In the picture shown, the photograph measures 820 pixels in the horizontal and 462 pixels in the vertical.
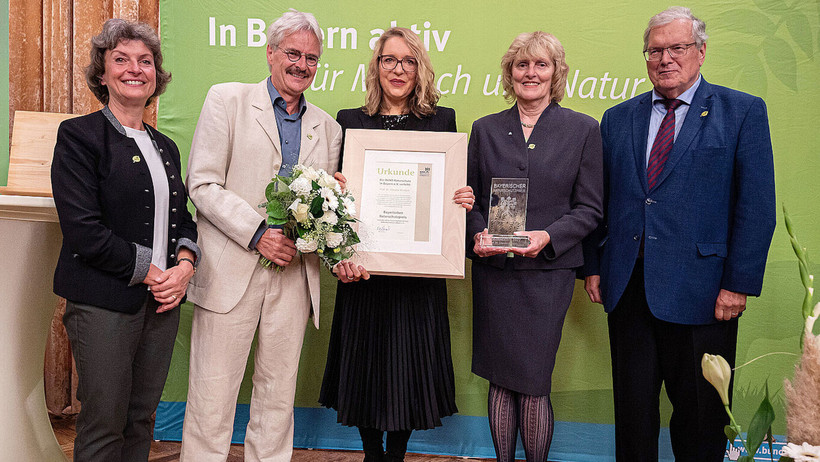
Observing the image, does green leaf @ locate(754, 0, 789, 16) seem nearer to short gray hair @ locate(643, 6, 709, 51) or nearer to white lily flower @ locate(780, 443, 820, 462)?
short gray hair @ locate(643, 6, 709, 51)

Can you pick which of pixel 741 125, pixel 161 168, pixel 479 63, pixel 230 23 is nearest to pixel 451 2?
pixel 479 63

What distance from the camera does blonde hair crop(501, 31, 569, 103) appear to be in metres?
2.19

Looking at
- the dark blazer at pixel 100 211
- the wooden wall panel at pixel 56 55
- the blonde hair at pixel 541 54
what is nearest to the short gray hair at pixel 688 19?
the blonde hair at pixel 541 54

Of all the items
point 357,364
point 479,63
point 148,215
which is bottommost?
point 357,364

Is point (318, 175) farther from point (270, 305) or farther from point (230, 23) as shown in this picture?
point (230, 23)

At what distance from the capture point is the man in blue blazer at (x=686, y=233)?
6.88 ft

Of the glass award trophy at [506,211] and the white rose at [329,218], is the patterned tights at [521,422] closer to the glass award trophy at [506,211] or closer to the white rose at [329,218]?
the glass award trophy at [506,211]

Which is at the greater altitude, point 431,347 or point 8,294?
point 8,294

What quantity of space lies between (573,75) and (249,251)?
78.4 inches

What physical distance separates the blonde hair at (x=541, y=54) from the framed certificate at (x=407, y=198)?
363 mm

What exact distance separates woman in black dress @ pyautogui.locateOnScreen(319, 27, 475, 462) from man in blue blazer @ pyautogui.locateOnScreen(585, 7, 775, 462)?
29.5 inches

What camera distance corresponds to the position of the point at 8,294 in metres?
2.15

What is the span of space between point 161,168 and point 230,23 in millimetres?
1448

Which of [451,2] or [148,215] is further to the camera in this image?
[451,2]
